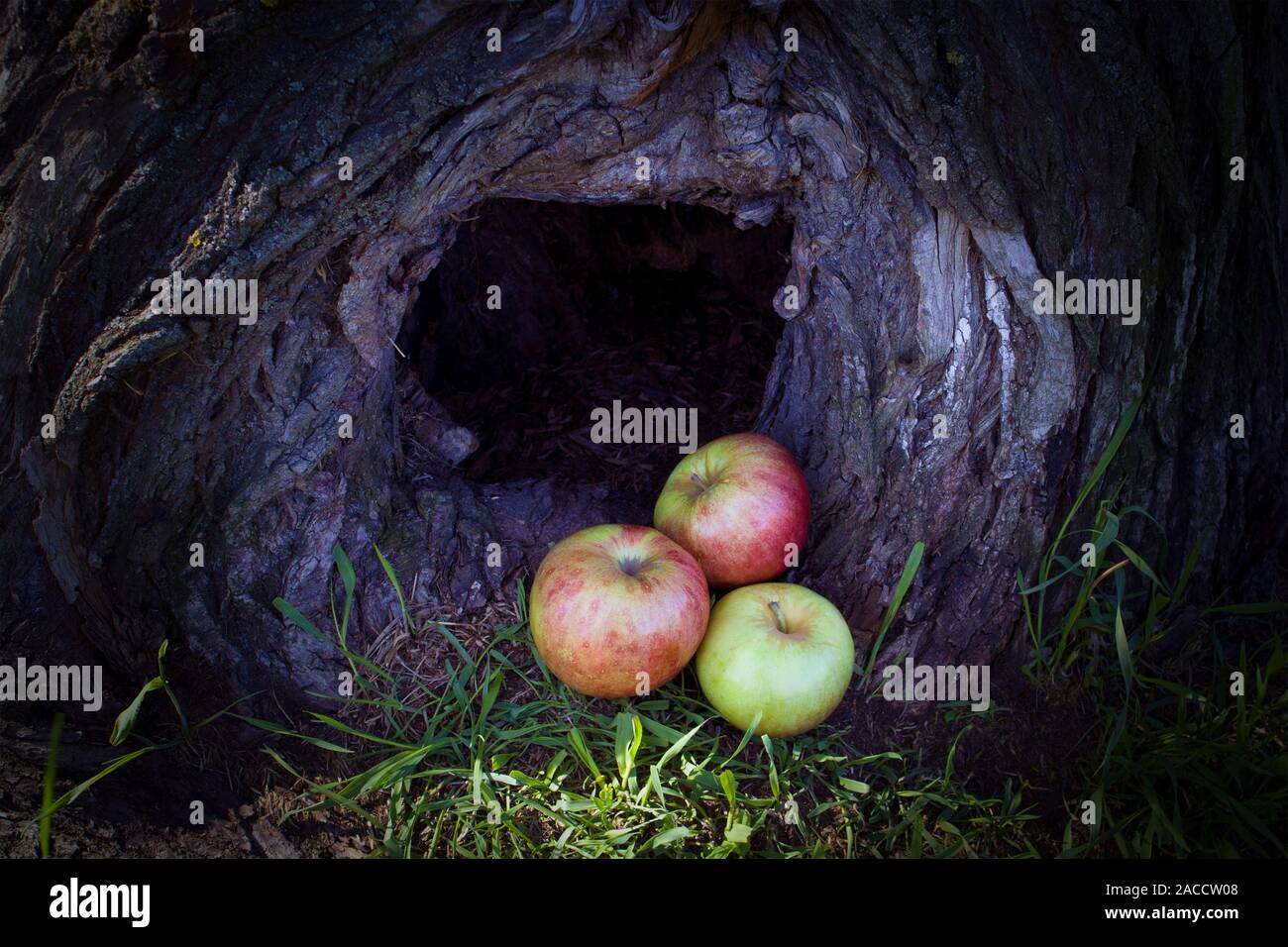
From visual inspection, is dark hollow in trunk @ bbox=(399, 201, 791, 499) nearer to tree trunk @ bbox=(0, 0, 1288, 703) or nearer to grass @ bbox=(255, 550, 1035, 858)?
tree trunk @ bbox=(0, 0, 1288, 703)

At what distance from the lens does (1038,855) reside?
2.53 m

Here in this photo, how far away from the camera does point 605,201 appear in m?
2.98

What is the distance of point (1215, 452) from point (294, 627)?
2.96 meters

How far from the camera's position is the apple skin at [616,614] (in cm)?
256

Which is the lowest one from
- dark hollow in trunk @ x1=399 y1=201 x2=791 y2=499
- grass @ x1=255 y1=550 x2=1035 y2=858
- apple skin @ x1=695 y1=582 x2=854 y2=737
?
grass @ x1=255 y1=550 x2=1035 y2=858

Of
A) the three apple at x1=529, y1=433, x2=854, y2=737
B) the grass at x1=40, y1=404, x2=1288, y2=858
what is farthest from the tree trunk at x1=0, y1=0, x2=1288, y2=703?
the three apple at x1=529, y1=433, x2=854, y2=737

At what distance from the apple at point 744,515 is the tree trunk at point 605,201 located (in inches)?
9.9

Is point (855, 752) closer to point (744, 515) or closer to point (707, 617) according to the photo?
point (707, 617)

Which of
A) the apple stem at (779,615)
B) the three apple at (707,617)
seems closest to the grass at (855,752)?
the three apple at (707,617)

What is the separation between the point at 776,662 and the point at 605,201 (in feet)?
5.00

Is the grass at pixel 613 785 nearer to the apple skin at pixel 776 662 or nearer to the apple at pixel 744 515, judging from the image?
the apple skin at pixel 776 662

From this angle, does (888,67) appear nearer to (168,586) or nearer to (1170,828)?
(1170,828)

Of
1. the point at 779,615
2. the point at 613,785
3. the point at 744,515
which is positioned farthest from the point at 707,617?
the point at 613,785

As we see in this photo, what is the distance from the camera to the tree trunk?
2.36 meters
